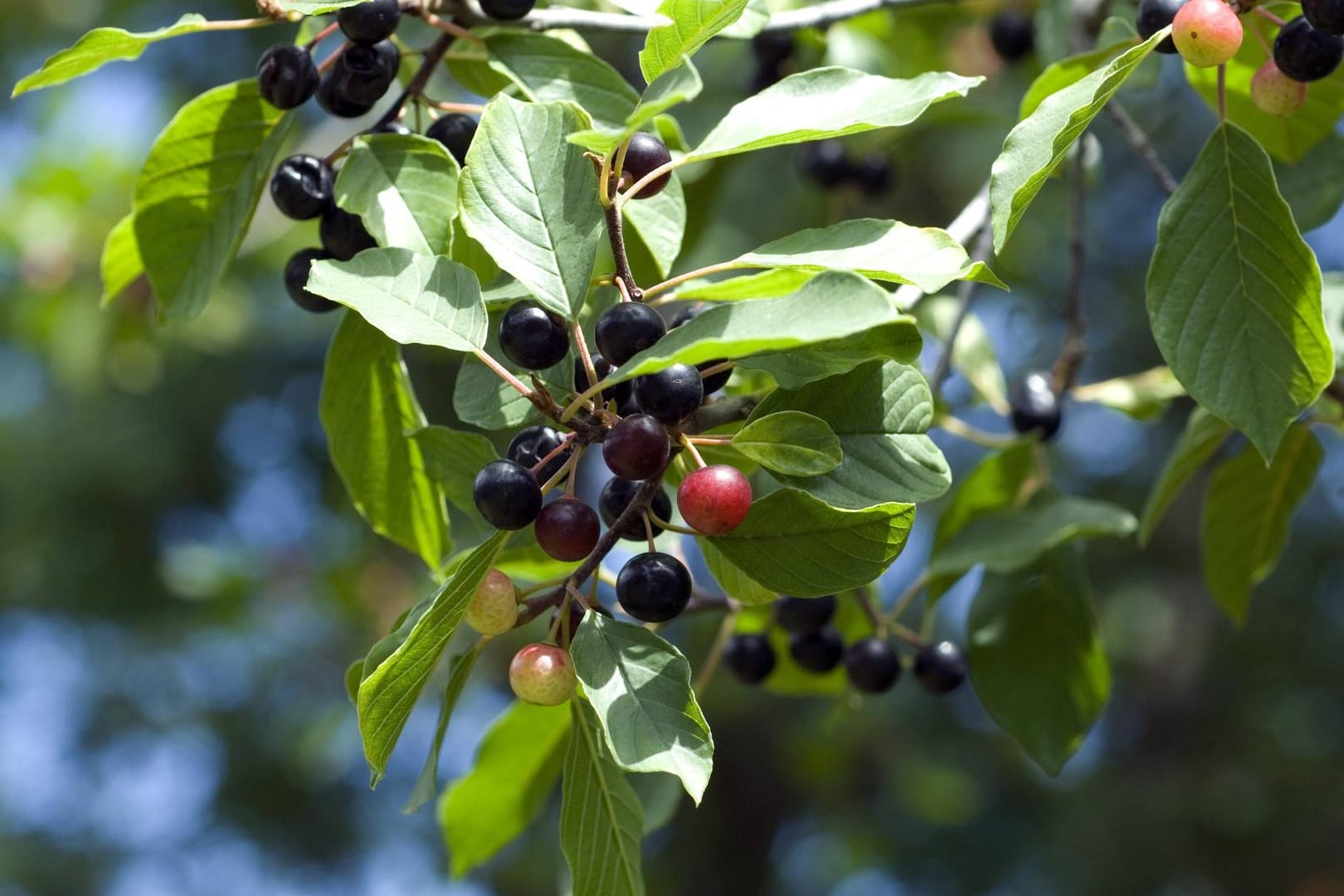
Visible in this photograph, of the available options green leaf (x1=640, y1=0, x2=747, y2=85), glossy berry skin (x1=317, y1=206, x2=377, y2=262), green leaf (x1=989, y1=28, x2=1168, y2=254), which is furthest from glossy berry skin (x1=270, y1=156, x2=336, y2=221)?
green leaf (x1=989, y1=28, x2=1168, y2=254)

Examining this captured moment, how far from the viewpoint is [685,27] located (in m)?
0.98

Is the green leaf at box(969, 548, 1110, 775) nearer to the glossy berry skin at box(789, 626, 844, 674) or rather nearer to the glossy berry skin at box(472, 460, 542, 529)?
the glossy berry skin at box(789, 626, 844, 674)

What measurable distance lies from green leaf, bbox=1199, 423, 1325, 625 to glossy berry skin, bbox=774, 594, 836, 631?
1.79ft

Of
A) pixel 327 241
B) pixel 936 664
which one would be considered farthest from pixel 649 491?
pixel 936 664

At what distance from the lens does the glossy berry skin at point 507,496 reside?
99 centimetres

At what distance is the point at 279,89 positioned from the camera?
1.27 metres

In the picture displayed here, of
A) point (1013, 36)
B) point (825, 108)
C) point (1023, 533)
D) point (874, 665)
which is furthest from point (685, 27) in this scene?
point (1013, 36)

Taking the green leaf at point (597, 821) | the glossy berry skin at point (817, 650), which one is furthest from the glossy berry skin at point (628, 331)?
the glossy berry skin at point (817, 650)

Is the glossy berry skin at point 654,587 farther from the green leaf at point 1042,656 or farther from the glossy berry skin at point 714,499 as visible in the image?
the green leaf at point 1042,656

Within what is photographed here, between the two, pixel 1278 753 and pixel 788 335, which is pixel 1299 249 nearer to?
pixel 788 335

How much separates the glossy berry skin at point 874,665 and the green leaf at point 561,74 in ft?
2.52

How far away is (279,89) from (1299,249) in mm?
1007

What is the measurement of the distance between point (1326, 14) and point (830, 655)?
94 cm

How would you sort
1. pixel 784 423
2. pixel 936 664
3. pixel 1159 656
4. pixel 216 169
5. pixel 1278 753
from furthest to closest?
1. pixel 1159 656
2. pixel 1278 753
3. pixel 936 664
4. pixel 216 169
5. pixel 784 423
